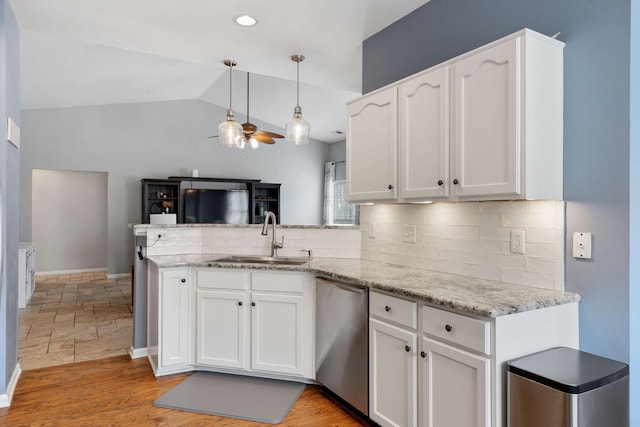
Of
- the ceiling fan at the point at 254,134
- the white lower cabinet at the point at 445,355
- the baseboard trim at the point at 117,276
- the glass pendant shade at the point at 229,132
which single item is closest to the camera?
the white lower cabinet at the point at 445,355

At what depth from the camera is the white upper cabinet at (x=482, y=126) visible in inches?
69.6

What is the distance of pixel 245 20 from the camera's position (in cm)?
291

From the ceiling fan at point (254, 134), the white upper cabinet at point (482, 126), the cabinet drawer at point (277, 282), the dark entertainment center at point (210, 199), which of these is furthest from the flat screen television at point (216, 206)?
the white upper cabinet at point (482, 126)

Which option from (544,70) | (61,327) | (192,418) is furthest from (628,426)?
(61,327)

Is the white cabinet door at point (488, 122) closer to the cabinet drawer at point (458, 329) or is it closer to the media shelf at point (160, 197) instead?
the cabinet drawer at point (458, 329)

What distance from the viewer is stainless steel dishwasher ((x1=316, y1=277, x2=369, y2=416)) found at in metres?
2.30

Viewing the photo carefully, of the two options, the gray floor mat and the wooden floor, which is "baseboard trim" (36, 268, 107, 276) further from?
the gray floor mat

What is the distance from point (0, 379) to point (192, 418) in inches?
49.5

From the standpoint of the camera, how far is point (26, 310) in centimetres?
516

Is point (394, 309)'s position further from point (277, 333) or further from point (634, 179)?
point (634, 179)

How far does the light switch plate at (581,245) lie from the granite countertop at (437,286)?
0.18m

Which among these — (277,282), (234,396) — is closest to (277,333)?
(277,282)

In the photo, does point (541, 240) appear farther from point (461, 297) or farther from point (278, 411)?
point (278, 411)

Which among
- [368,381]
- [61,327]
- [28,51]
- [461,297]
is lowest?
[61,327]
